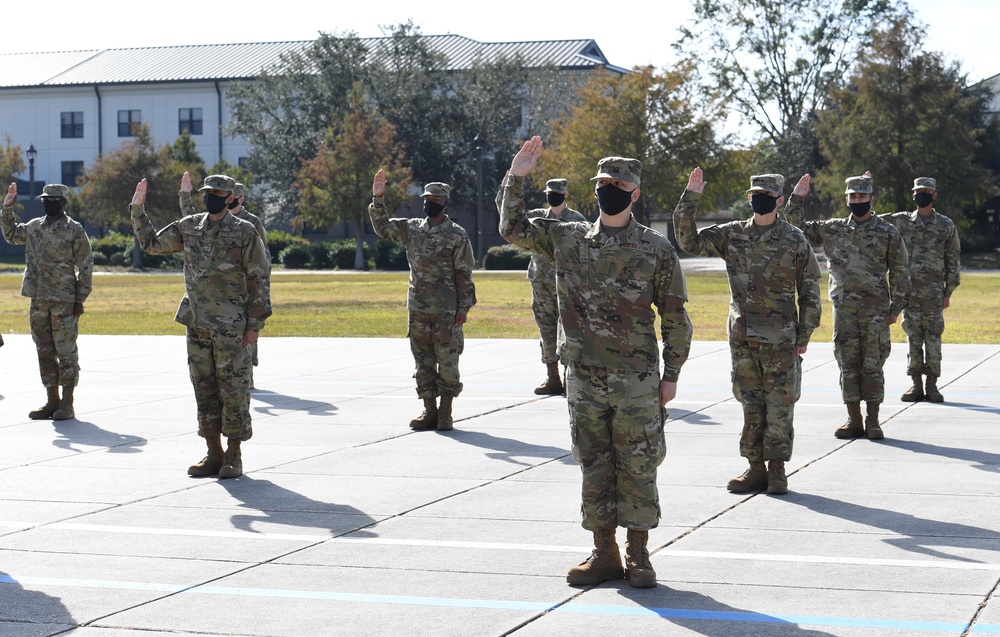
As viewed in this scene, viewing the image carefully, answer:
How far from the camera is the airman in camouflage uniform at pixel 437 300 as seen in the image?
12.0 metres

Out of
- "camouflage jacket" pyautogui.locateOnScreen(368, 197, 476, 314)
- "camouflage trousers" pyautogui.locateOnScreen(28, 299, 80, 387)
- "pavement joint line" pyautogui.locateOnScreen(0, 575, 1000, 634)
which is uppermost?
"camouflage jacket" pyautogui.locateOnScreen(368, 197, 476, 314)

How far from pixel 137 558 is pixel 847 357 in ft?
21.4

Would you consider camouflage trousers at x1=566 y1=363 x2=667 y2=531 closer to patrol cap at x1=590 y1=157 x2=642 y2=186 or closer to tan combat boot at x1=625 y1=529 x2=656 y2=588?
tan combat boot at x1=625 y1=529 x2=656 y2=588

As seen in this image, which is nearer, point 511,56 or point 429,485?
point 429,485

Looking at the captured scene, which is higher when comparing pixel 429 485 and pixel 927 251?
pixel 927 251

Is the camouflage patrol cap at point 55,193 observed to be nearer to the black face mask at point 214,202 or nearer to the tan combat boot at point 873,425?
the black face mask at point 214,202

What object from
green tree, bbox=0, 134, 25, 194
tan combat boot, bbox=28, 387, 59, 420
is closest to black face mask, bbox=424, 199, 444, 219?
tan combat boot, bbox=28, 387, 59, 420

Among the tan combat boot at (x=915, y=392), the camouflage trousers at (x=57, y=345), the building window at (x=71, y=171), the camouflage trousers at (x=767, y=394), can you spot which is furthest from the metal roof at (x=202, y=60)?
the camouflage trousers at (x=767, y=394)

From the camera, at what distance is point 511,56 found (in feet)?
258

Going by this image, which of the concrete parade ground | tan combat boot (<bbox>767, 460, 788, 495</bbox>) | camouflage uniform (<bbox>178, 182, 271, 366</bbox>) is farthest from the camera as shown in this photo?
camouflage uniform (<bbox>178, 182, 271, 366</bbox>)

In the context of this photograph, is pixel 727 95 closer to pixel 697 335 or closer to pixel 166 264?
pixel 166 264

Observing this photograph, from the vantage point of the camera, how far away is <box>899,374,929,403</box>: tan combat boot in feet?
45.0

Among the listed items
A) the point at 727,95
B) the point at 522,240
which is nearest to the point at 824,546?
the point at 522,240

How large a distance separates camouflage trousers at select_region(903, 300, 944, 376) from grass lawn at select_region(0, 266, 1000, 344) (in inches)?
320
